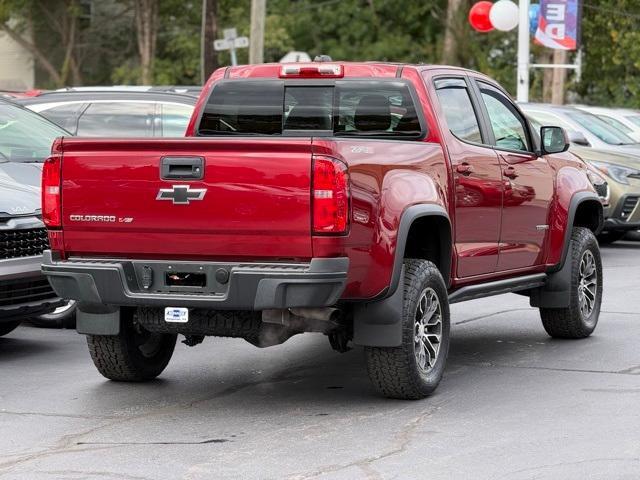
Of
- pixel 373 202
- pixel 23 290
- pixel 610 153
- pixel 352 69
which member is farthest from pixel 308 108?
pixel 610 153

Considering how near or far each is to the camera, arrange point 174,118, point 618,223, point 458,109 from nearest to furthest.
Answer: point 458,109 < point 174,118 < point 618,223

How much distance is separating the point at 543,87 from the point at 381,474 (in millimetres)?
32043

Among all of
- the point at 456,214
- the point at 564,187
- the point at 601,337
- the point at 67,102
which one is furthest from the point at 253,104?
the point at 67,102

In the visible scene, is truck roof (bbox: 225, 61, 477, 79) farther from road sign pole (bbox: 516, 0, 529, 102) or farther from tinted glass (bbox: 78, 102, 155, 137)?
road sign pole (bbox: 516, 0, 529, 102)

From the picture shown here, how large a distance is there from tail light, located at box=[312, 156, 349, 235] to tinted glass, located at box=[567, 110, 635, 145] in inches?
464

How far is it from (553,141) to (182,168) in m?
3.37

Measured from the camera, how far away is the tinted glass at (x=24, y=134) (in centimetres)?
1077

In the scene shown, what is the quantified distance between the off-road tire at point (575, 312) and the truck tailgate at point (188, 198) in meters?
3.43

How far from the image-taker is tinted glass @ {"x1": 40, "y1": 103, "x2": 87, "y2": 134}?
14.2 metres

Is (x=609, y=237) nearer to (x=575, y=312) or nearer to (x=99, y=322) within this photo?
(x=575, y=312)

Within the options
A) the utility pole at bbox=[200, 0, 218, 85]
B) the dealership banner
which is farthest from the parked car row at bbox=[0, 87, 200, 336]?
the utility pole at bbox=[200, 0, 218, 85]

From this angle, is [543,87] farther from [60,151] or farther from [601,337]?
[60,151]

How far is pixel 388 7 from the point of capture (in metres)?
45.2

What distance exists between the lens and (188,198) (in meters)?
7.09
